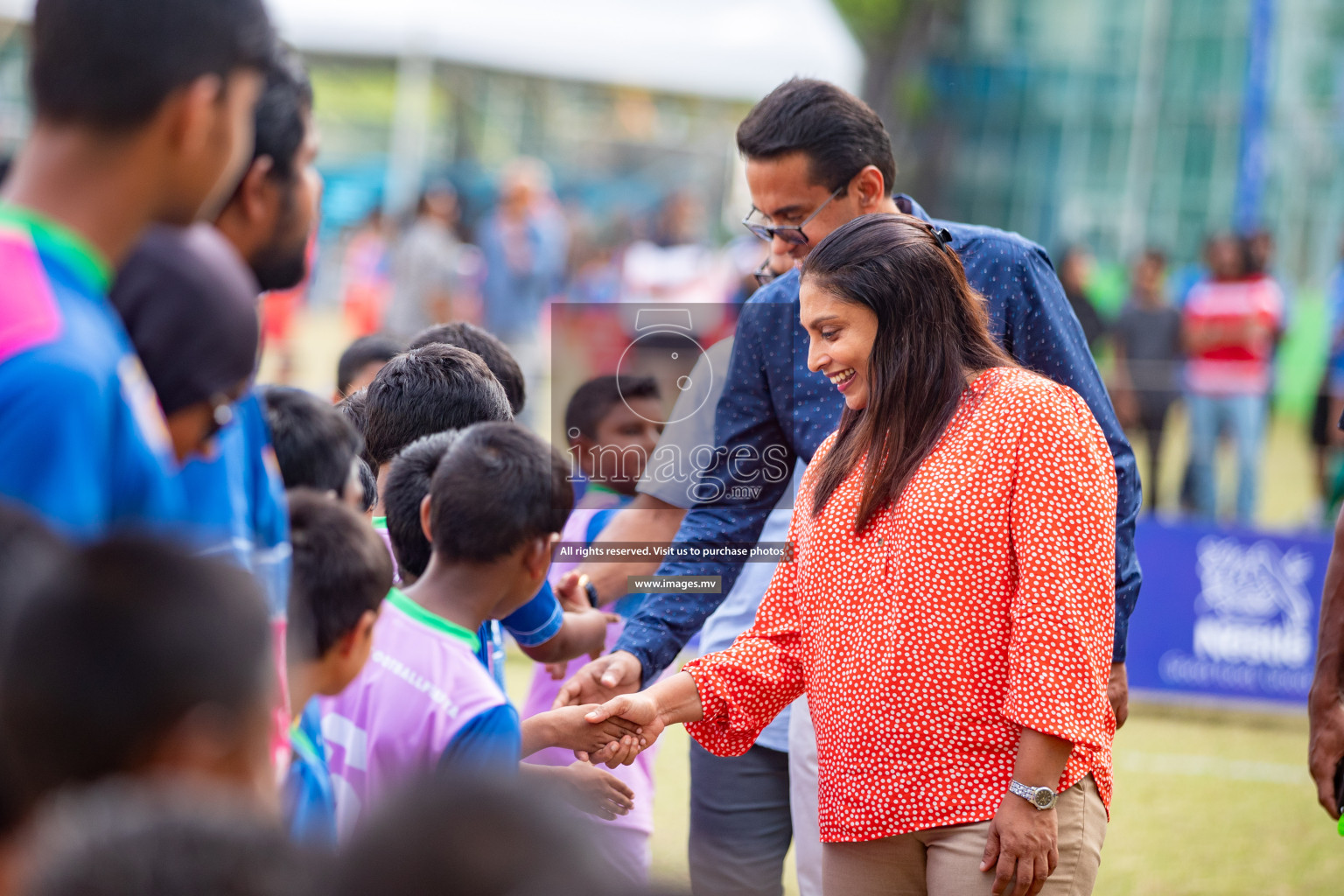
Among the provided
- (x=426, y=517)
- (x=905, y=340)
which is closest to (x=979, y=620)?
(x=905, y=340)

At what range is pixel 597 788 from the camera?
2.89 metres

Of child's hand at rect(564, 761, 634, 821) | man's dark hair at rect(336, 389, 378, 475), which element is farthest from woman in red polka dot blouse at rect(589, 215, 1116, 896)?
Result: man's dark hair at rect(336, 389, 378, 475)

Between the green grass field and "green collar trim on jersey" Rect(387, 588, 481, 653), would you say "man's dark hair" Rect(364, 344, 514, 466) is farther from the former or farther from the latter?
the green grass field

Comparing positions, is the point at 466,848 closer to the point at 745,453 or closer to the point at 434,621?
the point at 434,621

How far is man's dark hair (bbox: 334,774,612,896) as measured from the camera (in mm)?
1004

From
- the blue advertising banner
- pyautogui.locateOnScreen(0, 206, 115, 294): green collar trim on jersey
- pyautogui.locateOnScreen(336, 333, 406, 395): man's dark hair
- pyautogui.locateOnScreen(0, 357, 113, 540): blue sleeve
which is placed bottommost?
the blue advertising banner

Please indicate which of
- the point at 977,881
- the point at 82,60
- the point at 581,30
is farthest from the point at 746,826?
the point at 581,30

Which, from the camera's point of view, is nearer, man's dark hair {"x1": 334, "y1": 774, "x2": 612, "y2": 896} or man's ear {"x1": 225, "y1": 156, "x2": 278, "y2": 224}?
man's dark hair {"x1": 334, "y1": 774, "x2": 612, "y2": 896}

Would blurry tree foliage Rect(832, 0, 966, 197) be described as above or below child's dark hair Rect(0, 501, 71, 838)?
above

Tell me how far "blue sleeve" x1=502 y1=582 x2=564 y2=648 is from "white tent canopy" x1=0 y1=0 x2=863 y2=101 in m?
13.3

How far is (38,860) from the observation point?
1059 mm

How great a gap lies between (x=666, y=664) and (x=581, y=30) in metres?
13.9

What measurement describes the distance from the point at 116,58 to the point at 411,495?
1295 millimetres

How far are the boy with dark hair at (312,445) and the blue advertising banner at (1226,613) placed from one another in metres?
6.59
